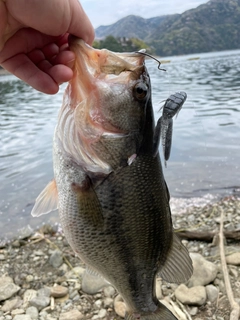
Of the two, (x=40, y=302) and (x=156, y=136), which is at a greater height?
(x=156, y=136)

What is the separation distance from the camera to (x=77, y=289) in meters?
4.65

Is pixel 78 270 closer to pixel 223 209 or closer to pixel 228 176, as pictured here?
pixel 223 209

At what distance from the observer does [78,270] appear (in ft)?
16.7

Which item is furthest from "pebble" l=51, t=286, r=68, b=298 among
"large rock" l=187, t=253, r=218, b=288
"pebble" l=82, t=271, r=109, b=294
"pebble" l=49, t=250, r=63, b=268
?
"large rock" l=187, t=253, r=218, b=288

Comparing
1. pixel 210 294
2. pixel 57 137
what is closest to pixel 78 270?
pixel 210 294

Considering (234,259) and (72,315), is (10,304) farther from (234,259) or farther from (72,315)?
(234,259)

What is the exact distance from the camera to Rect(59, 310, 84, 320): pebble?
4090 mm

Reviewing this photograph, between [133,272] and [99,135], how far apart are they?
936 mm

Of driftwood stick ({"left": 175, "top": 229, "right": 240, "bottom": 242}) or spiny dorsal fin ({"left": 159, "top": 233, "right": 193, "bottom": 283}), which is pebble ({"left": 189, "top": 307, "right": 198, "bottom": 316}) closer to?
driftwood stick ({"left": 175, "top": 229, "right": 240, "bottom": 242})

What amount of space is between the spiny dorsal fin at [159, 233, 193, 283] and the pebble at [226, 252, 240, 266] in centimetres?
265

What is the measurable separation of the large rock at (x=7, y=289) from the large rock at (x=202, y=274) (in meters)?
2.24

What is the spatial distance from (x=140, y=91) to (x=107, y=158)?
436mm

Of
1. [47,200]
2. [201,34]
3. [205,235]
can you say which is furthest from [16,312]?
[201,34]

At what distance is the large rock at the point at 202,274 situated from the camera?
14.6ft
